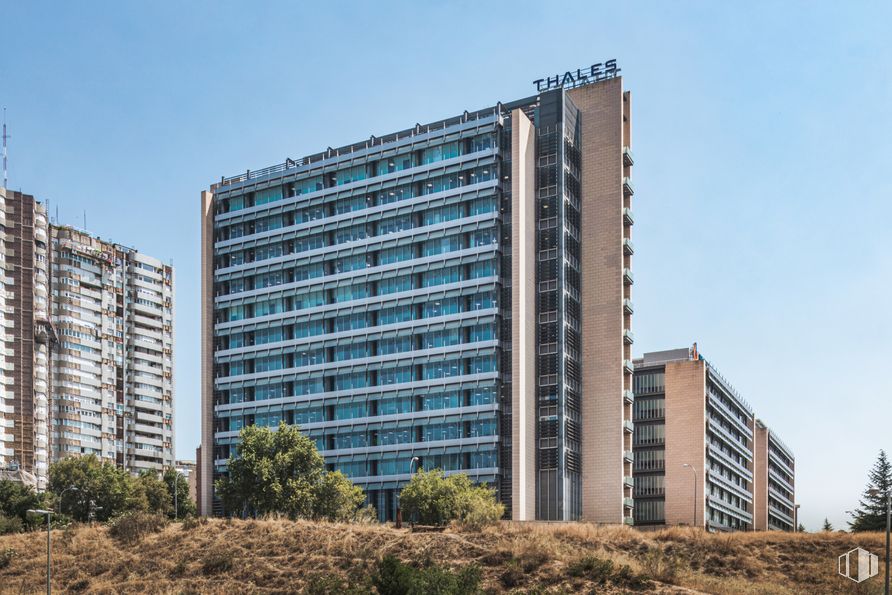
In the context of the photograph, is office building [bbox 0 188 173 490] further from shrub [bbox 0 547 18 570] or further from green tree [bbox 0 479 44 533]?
shrub [bbox 0 547 18 570]

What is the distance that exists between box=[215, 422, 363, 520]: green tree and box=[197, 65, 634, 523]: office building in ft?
54.5

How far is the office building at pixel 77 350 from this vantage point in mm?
159375

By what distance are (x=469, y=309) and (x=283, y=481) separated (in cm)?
2806

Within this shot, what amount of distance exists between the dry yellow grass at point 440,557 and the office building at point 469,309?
38.7 meters

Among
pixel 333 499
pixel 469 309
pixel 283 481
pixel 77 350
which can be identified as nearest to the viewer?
pixel 283 481

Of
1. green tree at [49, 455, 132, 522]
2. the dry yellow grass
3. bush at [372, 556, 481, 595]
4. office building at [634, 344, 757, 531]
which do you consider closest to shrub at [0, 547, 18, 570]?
the dry yellow grass

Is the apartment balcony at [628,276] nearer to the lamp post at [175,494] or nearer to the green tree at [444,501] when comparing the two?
the green tree at [444,501]

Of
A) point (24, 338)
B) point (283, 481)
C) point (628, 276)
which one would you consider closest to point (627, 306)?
point (628, 276)

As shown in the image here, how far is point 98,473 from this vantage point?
12369 cm

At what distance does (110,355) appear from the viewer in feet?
605

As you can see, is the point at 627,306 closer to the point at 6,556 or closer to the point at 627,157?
the point at 627,157

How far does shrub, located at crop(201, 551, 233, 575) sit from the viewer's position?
66.6 meters

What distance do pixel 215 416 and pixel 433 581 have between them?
287ft

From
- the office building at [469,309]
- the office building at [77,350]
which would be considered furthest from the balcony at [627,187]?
the office building at [77,350]
